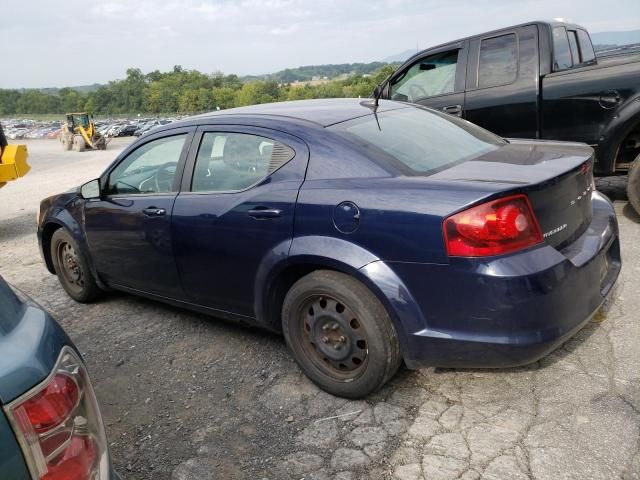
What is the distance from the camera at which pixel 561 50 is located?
5656 mm

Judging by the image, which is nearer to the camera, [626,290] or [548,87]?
[626,290]

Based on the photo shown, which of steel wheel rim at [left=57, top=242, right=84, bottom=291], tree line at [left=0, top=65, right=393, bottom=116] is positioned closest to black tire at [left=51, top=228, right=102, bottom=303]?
steel wheel rim at [left=57, top=242, right=84, bottom=291]

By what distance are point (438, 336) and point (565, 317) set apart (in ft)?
1.86

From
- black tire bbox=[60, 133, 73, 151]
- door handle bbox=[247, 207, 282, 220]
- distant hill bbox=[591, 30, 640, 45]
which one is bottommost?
black tire bbox=[60, 133, 73, 151]

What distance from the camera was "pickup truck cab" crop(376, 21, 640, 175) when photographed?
16.4 ft

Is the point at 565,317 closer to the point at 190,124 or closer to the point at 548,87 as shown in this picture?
the point at 190,124

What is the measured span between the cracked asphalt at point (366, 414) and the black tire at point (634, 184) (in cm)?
162

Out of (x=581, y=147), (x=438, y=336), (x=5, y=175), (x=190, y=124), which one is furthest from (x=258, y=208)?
(x=5, y=175)

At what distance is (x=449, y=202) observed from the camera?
2312 mm

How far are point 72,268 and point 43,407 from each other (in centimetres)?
373

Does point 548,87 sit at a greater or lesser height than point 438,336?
greater

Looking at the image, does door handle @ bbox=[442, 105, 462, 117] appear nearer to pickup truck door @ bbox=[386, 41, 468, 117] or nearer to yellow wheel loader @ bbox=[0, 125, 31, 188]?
pickup truck door @ bbox=[386, 41, 468, 117]

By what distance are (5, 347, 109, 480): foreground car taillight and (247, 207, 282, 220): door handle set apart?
160 cm

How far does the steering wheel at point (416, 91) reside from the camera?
6305 mm
